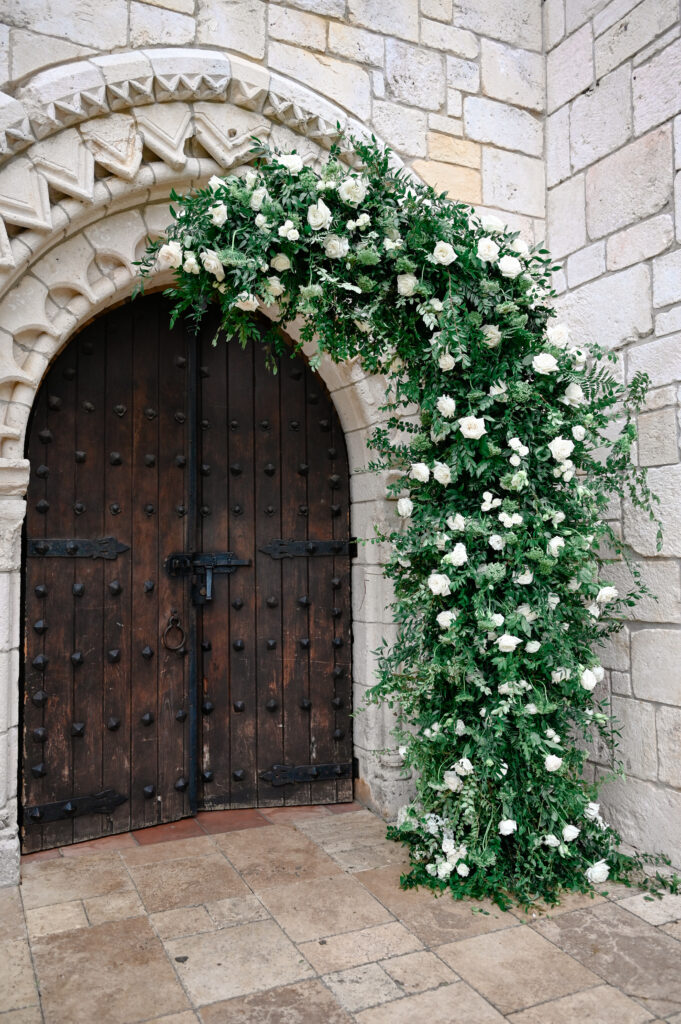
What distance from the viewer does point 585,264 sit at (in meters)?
3.18

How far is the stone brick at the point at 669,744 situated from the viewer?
264cm

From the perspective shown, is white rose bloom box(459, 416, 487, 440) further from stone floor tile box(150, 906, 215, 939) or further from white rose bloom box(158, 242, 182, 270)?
stone floor tile box(150, 906, 215, 939)

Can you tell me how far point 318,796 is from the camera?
332cm

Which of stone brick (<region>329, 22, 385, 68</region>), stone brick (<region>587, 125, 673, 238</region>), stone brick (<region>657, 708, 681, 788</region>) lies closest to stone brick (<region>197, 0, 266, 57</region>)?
stone brick (<region>329, 22, 385, 68</region>)

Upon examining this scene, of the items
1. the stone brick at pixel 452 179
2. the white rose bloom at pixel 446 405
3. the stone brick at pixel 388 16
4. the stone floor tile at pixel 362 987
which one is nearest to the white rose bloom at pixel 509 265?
the white rose bloom at pixel 446 405

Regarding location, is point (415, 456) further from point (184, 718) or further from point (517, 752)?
point (184, 718)

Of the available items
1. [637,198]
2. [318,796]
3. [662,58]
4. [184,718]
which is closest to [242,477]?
[184,718]

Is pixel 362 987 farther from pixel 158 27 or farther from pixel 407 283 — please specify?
pixel 158 27

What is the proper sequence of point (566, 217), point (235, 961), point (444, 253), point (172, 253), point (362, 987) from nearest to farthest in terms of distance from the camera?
point (362, 987) < point (235, 961) < point (172, 253) < point (444, 253) < point (566, 217)

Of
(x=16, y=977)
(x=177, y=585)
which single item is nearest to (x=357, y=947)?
(x=16, y=977)

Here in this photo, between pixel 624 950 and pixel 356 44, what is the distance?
3349 mm

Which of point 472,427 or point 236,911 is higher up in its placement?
point 472,427

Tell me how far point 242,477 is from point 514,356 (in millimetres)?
1294

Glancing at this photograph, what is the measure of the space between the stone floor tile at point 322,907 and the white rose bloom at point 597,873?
710mm
